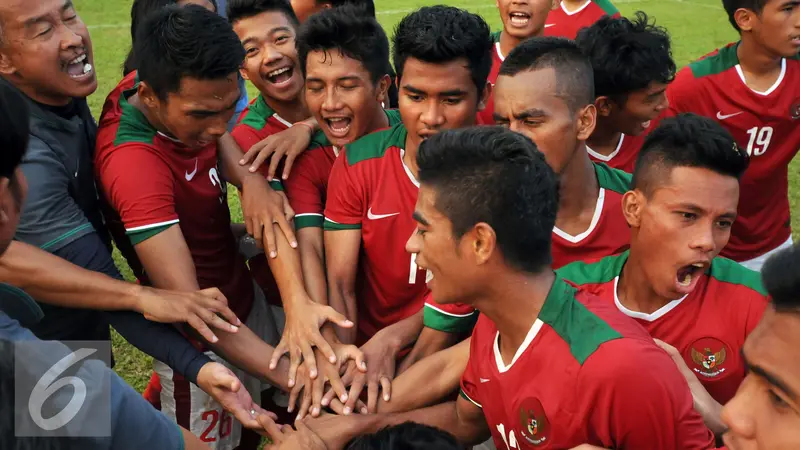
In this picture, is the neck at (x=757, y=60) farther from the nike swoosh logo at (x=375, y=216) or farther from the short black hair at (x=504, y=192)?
the short black hair at (x=504, y=192)

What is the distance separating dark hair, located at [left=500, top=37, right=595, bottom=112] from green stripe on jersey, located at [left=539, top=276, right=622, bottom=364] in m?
1.13

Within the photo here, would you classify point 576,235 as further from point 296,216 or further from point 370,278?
point 296,216

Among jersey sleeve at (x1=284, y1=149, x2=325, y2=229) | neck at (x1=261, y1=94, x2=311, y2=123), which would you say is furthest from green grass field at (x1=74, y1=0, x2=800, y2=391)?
jersey sleeve at (x1=284, y1=149, x2=325, y2=229)

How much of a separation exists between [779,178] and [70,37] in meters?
3.89

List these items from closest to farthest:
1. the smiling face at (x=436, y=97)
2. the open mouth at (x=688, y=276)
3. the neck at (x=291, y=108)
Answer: the open mouth at (x=688, y=276)
the smiling face at (x=436, y=97)
the neck at (x=291, y=108)

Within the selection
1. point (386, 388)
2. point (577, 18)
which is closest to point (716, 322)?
point (386, 388)

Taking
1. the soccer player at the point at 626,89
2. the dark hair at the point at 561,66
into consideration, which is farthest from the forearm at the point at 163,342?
the soccer player at the point at 626,89

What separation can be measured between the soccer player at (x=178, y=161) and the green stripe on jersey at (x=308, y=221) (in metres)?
0.17

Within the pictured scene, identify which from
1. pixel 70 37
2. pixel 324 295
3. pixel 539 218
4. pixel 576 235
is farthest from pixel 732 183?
pixel 70 37

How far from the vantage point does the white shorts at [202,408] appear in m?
3.82

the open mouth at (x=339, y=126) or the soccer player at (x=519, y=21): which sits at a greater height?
the open mouth at (x=339, y=126)

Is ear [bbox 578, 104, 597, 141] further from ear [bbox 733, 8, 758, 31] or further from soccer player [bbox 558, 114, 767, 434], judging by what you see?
ear [bbox 733, 8, 758, 31]

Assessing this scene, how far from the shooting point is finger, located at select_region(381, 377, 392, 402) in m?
3.06

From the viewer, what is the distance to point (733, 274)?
289cm
